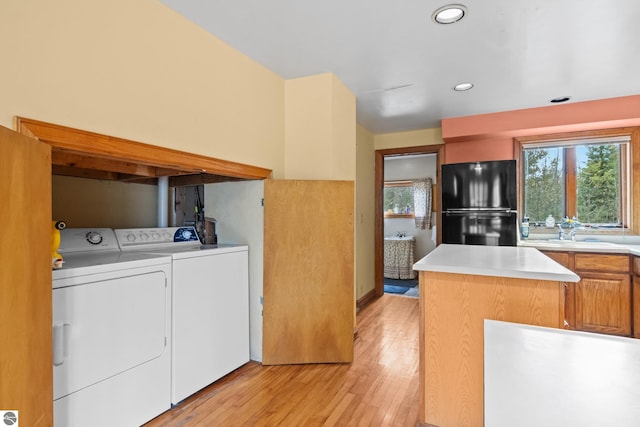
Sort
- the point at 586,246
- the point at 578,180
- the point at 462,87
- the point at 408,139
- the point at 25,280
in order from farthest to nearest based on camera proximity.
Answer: the point at 408,139 < the point at 578,180 < the point at 586,246 < the point at 462,87 < the point at 25,280

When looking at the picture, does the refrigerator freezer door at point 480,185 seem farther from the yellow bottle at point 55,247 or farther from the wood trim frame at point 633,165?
the yellow bottle at point 55,247

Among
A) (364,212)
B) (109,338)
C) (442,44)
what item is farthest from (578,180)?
(109,338)

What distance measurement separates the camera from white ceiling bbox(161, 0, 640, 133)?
72.9 inches

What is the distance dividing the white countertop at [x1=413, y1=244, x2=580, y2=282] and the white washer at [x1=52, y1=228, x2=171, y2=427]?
156 cm

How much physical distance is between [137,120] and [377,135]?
3.56 meters

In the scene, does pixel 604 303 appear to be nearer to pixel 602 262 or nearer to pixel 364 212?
pixel 602 262

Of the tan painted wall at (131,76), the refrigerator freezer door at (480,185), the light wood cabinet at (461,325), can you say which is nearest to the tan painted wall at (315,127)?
the tan painted wall at (131,76)

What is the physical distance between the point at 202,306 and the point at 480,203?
308 centimetres

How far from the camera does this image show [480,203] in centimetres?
354

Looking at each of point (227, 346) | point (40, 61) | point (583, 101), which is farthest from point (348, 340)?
point (583, 101)

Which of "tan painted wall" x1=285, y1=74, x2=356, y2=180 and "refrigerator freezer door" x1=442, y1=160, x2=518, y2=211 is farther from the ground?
"tan painted wall" x1=285, y1=74, x2=356, y2=180

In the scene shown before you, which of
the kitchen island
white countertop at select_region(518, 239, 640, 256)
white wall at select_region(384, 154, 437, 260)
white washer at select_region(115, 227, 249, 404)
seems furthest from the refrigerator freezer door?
white wall at select_region(384, 154, 437, 260)

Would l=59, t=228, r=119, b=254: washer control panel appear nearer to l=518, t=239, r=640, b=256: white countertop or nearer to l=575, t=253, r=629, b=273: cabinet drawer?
l=518, t=239, r=640, b=256: white countertop

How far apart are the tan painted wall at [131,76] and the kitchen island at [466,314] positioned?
167 cm
